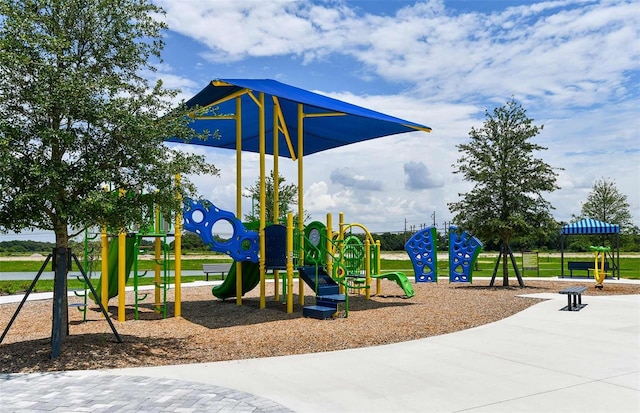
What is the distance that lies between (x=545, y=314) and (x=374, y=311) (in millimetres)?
3738

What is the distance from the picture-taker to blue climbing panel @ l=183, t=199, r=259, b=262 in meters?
11.3

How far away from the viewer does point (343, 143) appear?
16703 mm

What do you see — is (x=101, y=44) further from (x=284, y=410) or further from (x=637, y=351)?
(x=637, y=351)

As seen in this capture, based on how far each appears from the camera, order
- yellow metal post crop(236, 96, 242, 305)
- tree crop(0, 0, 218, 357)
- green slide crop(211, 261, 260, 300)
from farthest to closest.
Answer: green slide crop(211, 261, 260, 300)
yellow metal post crop(236, 96, 242, 305)
tree crop(0, 0, 218, 357)

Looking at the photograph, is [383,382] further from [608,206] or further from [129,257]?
[608,206]

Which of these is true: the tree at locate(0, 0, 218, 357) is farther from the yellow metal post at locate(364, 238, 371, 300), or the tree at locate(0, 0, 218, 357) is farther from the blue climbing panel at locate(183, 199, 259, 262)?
the yellow metal post at locate(364, 238, 371, 300)

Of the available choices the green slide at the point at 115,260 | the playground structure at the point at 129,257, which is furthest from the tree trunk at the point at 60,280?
the green slide at the point at 115,260

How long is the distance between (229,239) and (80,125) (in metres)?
4.96

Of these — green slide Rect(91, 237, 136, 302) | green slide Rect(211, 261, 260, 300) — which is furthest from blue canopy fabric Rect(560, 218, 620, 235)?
green slide Rect(91, 237, 136, 302)

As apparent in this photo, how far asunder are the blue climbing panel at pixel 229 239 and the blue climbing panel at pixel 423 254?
29.2 ft

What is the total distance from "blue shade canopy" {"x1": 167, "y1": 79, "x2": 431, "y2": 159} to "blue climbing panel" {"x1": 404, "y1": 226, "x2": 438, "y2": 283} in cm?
521

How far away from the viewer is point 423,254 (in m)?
19.6

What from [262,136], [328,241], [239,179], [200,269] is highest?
[262,136]

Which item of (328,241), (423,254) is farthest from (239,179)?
(423,254)
